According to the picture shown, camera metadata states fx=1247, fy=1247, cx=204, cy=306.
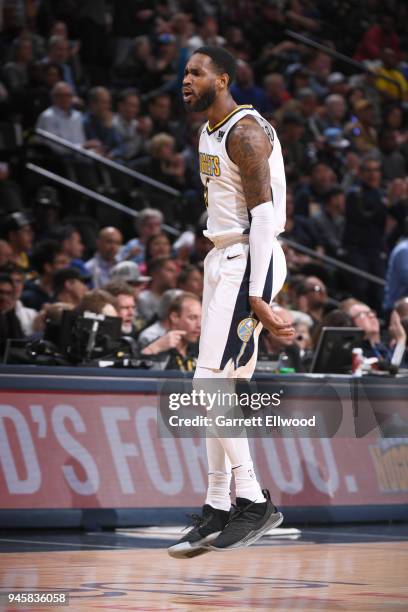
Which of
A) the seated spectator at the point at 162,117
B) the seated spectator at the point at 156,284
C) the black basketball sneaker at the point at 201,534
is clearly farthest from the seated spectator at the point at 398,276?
the black basketball sneaker at the point at 201,534

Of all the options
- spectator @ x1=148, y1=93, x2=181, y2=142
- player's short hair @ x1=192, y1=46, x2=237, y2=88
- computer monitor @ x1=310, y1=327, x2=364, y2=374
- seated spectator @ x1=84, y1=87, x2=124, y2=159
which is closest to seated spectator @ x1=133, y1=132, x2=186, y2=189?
seated spectator @ x1=84, y1=87, x2=124, y2=159

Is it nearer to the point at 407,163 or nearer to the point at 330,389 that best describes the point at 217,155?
the point at 330,389

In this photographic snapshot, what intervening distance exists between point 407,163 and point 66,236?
318 inches

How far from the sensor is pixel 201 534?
658cm

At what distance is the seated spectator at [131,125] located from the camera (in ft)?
54.7

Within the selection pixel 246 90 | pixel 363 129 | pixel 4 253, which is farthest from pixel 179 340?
pixel 363 129

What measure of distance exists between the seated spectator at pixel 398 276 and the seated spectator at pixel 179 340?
3.25 meters

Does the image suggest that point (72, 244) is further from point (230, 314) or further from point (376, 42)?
point (376, 42)

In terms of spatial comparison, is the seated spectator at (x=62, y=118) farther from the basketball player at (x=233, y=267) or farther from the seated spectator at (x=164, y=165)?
the basketball player at (x=233, y=267)

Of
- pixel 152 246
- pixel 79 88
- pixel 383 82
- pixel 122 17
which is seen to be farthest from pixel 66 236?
pixel 383 82

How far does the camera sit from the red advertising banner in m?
8.83

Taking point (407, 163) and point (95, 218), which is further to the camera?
point (407, 163)

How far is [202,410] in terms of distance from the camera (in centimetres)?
896

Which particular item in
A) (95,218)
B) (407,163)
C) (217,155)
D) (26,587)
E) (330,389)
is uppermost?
(217,155)
